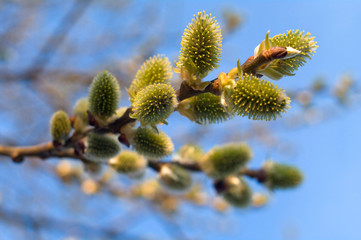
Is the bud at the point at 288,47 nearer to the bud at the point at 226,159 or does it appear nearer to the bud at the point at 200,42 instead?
the bud at the point at 200,42

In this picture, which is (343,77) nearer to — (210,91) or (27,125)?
(210,91)

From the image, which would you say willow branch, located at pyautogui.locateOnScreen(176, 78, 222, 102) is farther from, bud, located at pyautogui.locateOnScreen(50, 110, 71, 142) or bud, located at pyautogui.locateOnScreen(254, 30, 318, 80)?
bud, located at pyautogui.locateOnScreen(50, 110, 71, 142)

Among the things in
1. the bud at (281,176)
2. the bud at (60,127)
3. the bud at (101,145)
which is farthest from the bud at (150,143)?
the bud at (281,176)

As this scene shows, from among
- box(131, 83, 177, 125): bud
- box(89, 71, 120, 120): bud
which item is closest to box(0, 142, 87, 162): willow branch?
box(89, 71, 120, 120): bud

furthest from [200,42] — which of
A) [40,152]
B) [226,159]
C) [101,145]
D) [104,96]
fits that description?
[40,152]

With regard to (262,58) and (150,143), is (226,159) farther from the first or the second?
(262,58)
